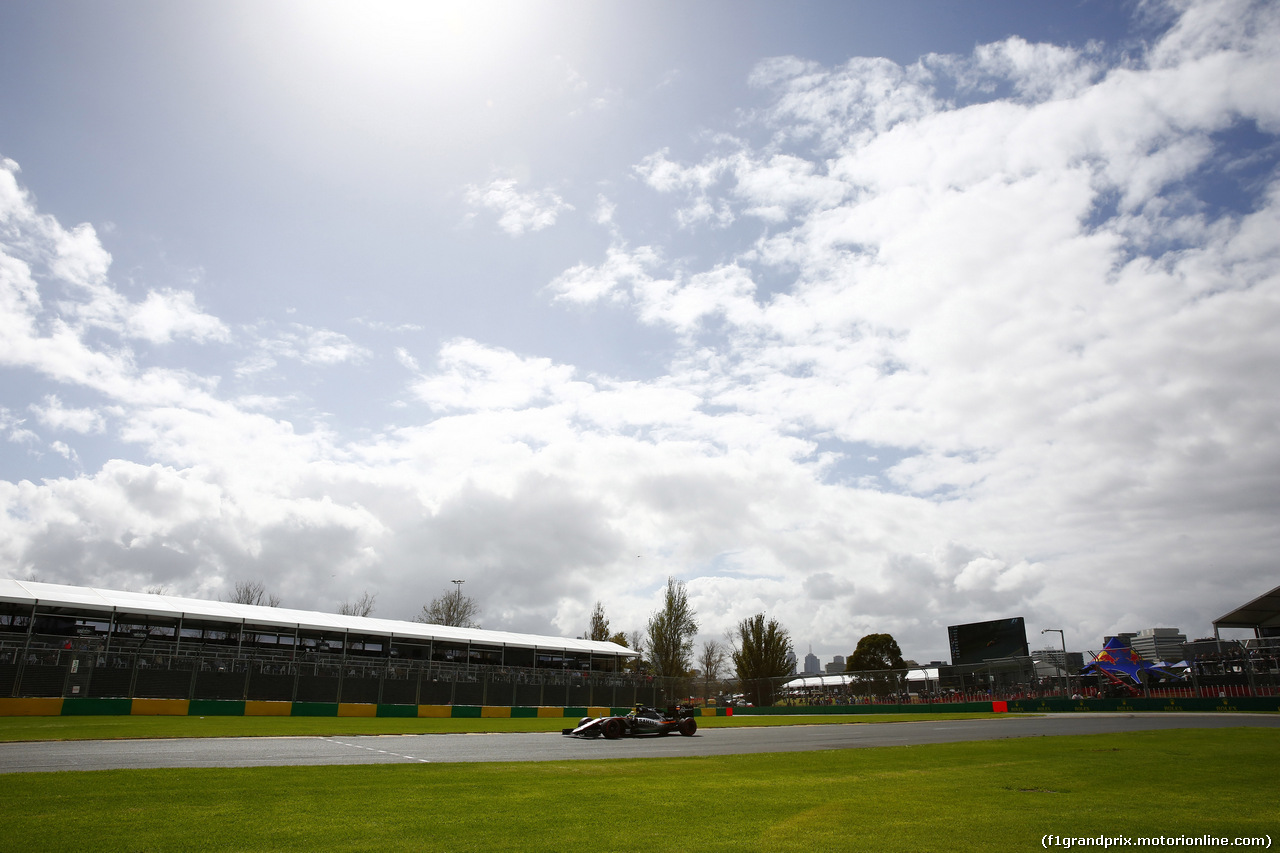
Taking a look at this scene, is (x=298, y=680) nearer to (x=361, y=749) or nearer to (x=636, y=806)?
(x=361, y=749)

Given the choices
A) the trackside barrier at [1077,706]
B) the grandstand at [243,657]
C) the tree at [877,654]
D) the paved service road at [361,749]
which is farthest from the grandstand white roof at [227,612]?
the tree at [877,654]

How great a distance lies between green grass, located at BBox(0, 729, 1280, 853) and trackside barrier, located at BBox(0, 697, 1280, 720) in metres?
23.3

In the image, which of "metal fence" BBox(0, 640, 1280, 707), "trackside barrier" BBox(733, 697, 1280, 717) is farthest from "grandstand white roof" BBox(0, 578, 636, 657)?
"trackside barrier" BBox(733, 697, 1280, 717)

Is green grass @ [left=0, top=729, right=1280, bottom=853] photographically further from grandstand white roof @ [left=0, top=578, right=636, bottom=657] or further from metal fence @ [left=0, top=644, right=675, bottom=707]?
grandstand white roof @ [left=0, top=578, right=636, bottom=657]

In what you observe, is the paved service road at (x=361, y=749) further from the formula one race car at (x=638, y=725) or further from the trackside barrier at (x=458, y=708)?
the trackside barrier at (x=458, y=708)

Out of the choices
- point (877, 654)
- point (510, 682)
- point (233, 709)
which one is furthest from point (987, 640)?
point (233, 709)

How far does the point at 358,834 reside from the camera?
7539mm

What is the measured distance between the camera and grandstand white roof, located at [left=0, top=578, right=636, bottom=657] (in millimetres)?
41781

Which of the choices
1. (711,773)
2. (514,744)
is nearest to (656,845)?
(711,773)

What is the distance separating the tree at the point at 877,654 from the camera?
9250cm

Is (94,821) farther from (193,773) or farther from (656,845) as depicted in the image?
(656,845)

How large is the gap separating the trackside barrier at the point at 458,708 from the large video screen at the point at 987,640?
2202 centimetres

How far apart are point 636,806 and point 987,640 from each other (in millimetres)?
74288

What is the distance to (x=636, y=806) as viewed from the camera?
9.69 meters
